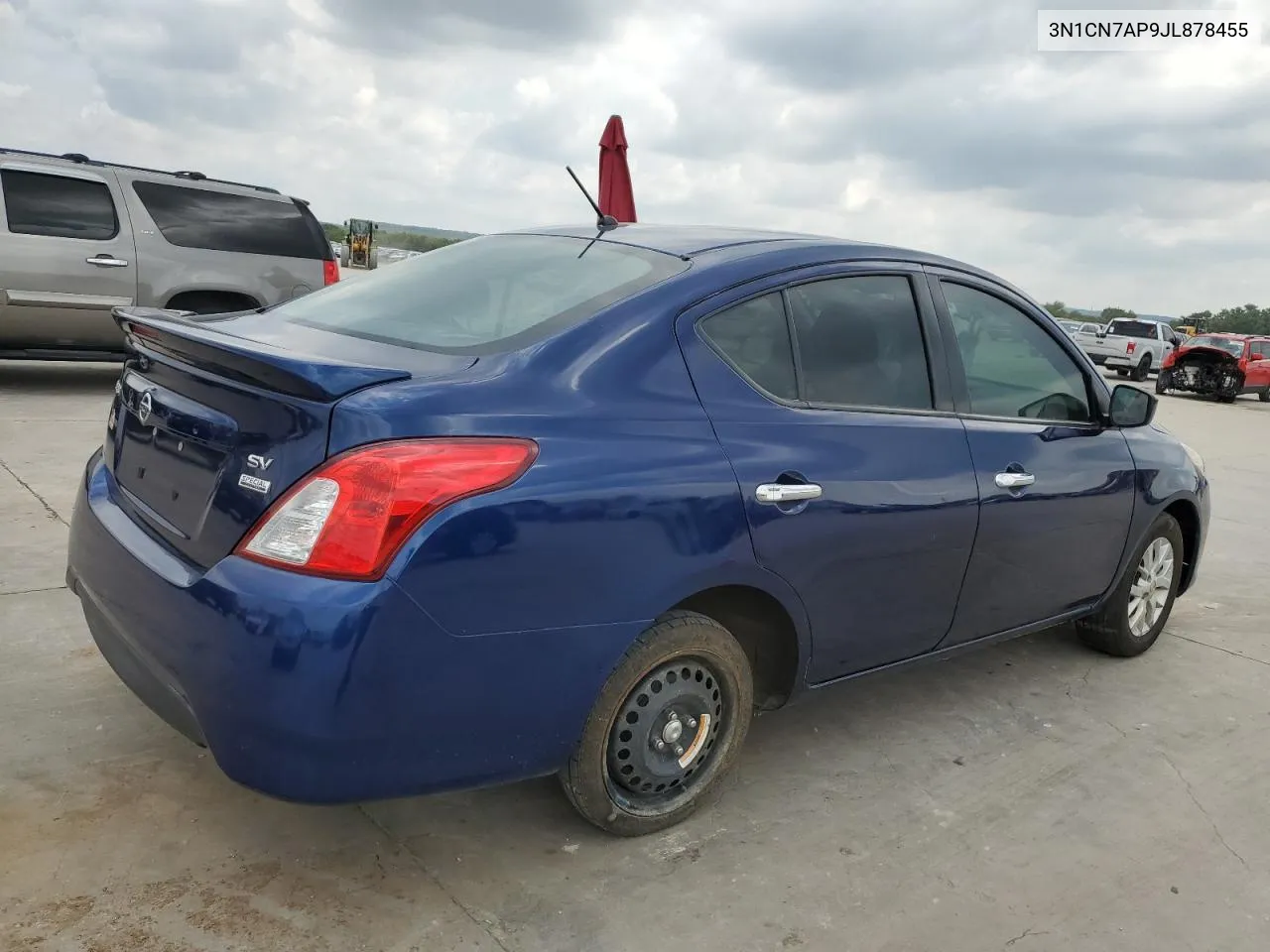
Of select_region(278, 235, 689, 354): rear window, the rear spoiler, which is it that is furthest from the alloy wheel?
the rear spoiler

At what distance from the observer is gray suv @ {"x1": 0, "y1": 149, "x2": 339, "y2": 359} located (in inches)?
343

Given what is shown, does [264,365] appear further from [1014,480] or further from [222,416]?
[1014,480]

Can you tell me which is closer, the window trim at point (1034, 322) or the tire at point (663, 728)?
the tire at point (663, 728)

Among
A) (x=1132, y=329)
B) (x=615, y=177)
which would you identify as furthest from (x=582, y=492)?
(x=1132, y=329)

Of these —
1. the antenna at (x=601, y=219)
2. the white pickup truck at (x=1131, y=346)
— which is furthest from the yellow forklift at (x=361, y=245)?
the antenna at (x=601, y=219)

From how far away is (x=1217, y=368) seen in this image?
22.4 meters

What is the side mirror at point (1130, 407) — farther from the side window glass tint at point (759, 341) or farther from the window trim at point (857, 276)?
the side window glass tint at point (759, 341)

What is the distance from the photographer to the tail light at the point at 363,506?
6.98 ft

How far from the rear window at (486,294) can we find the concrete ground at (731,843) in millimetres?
1284

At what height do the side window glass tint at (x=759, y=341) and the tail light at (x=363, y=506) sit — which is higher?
the side window glass tint at (x=759, y=341)

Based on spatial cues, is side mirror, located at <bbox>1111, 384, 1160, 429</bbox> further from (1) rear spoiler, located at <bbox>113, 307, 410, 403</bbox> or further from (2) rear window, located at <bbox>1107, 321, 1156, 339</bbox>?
(2) rear window, located at <bbox>1107, 321, 1156, 339</bbox>

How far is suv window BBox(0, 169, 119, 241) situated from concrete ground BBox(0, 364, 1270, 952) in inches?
232

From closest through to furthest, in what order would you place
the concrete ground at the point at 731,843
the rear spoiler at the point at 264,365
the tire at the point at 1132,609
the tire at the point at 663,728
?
the rear spoiler at the point at 264,365 < the concrete ground at the point at 731,843 < the tire at the point at 663,728 < the tire at the point at 1132,609

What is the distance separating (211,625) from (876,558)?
178cm
